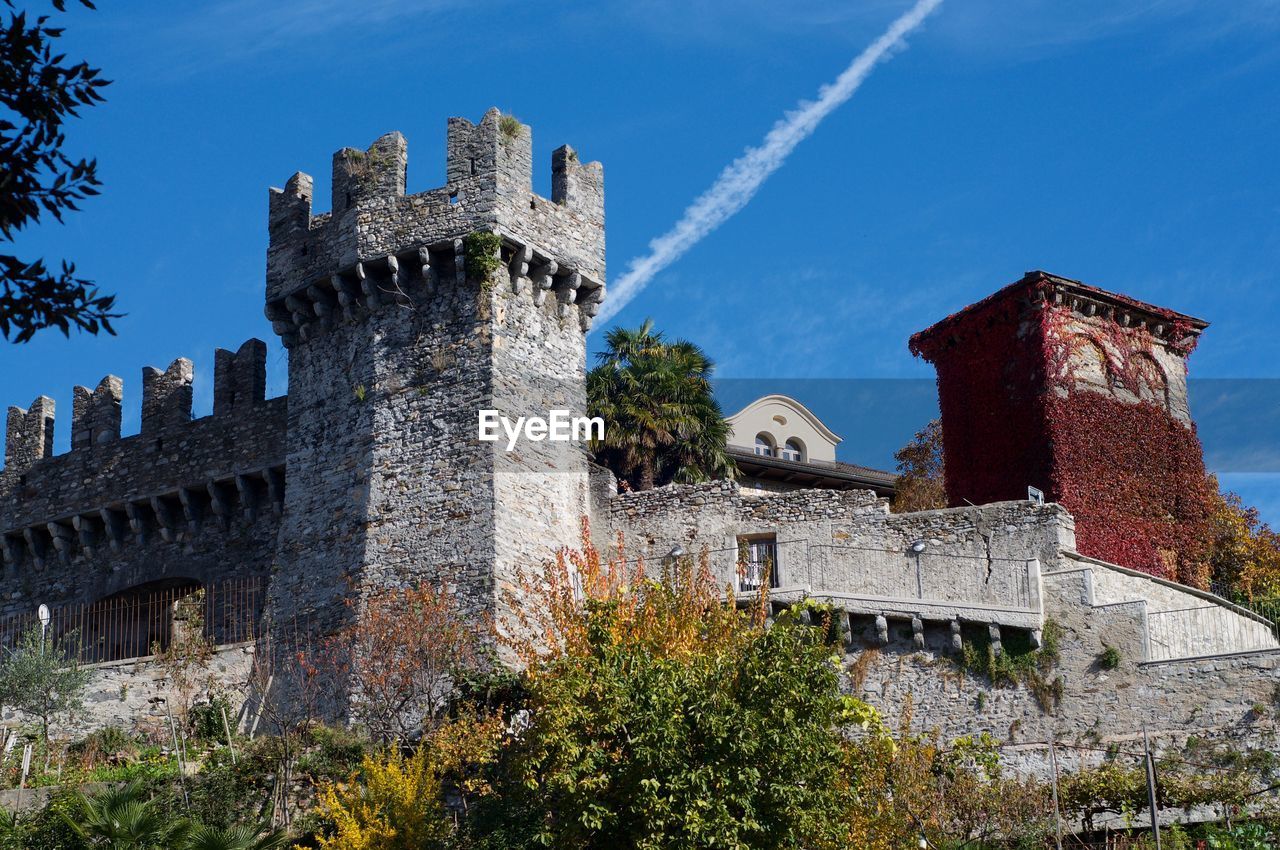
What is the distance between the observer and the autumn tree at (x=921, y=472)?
42.4m

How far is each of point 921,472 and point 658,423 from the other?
913 centimetres

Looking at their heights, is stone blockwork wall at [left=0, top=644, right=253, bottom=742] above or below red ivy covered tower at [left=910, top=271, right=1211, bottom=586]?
below

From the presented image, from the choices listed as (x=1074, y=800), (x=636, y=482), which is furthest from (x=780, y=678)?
(x=636, y=482)

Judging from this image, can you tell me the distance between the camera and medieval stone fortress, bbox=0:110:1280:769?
29719 mm

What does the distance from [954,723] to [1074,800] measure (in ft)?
11.1

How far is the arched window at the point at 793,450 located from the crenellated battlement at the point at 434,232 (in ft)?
59.3

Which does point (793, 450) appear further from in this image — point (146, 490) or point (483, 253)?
point (483, 253)

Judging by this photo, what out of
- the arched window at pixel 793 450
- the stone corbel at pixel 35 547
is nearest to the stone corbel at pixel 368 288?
the stone corbel at pixel 35 547

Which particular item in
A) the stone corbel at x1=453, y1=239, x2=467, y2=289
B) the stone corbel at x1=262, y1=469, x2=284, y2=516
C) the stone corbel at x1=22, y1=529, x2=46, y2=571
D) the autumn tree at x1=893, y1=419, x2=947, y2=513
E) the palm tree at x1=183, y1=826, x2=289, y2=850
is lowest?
the palm tree at x1=183, y1=826, x2=289, y2=850

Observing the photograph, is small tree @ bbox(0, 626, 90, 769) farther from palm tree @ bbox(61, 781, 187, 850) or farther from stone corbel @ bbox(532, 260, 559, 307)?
stone corbel @ bbox(532, 260, 559, 307)

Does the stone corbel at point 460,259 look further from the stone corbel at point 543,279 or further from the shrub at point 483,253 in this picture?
the stone corbel at point 543,279

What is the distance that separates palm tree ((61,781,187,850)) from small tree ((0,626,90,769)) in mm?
7901

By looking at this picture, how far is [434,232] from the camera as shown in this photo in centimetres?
3197

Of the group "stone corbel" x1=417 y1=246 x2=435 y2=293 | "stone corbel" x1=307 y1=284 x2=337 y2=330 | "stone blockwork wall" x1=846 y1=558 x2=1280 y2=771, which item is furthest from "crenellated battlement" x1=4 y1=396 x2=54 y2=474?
"stone blockwork wall" x1=846 y1=558 x2=1280 y2=771
